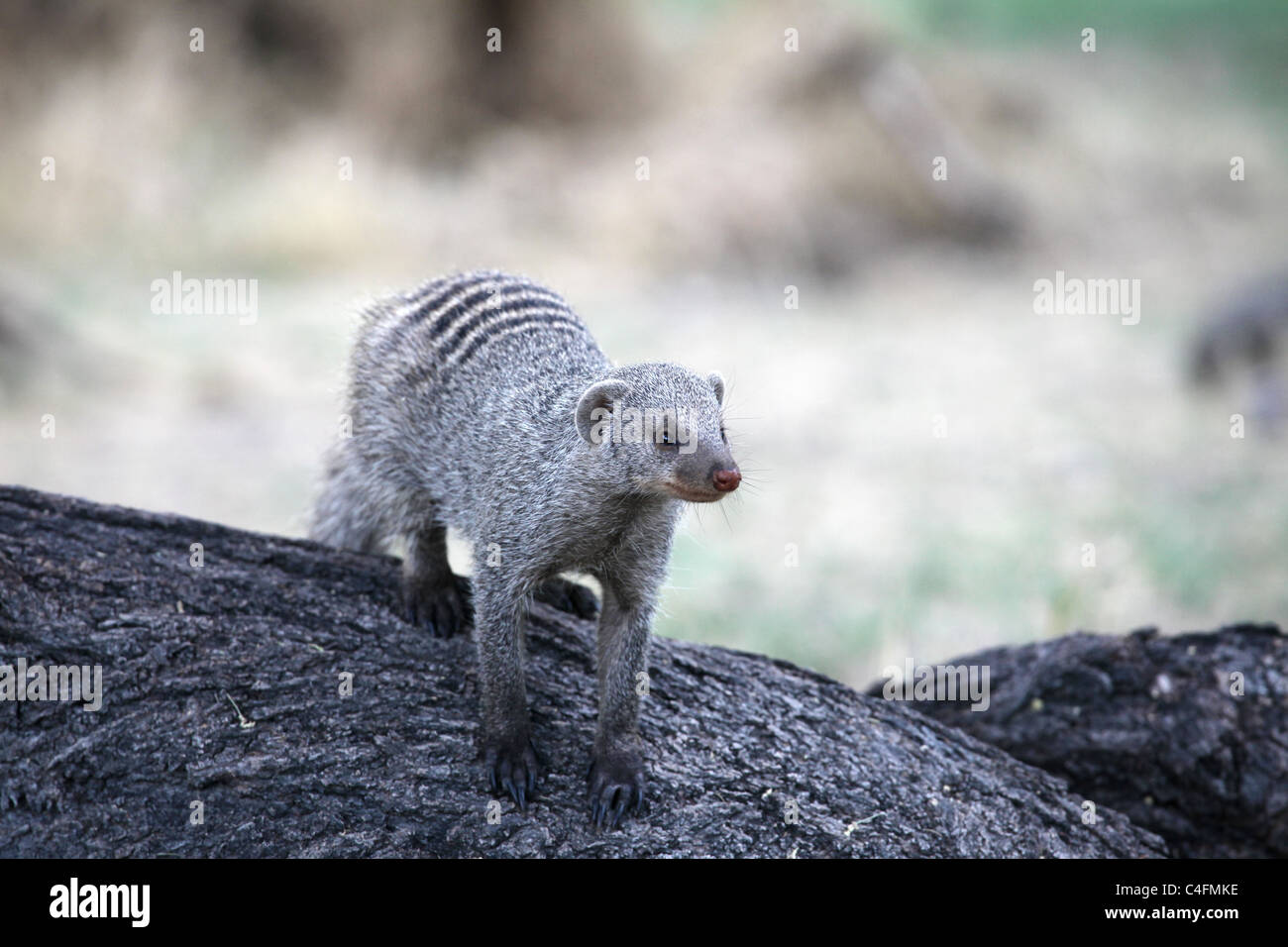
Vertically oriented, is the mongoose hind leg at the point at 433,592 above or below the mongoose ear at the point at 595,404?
below

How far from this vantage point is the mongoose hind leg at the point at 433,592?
11.5 ft

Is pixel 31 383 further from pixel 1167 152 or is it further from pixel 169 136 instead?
pixel 1167 152

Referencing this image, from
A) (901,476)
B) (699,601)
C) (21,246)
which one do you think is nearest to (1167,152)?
(901,476)

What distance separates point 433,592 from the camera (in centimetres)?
360

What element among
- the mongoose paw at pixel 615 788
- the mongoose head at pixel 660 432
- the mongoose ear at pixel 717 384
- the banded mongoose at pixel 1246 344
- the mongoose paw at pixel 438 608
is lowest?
the mongoose paw at pixel 615 788

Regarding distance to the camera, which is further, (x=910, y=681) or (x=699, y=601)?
(x=699, y=601)

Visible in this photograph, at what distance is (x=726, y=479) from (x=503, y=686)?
0.80m

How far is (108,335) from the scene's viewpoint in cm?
1007

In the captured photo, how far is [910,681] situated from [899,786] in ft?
3.04

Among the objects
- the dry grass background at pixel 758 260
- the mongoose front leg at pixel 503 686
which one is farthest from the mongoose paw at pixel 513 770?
the dry grass background at pixel 758 260

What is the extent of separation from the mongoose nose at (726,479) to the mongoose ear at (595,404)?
415 mm

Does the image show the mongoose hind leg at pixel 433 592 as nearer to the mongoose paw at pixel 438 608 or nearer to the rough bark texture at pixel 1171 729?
the mongoose paw at pixel 438 608

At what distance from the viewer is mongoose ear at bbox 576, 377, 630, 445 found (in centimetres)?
328

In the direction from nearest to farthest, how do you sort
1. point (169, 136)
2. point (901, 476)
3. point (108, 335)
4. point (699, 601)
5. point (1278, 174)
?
1. point (699, 601)
2. point (901, 476)
3. point (108, 335)
4. point (169, 136)
5. point (1278, 174)
